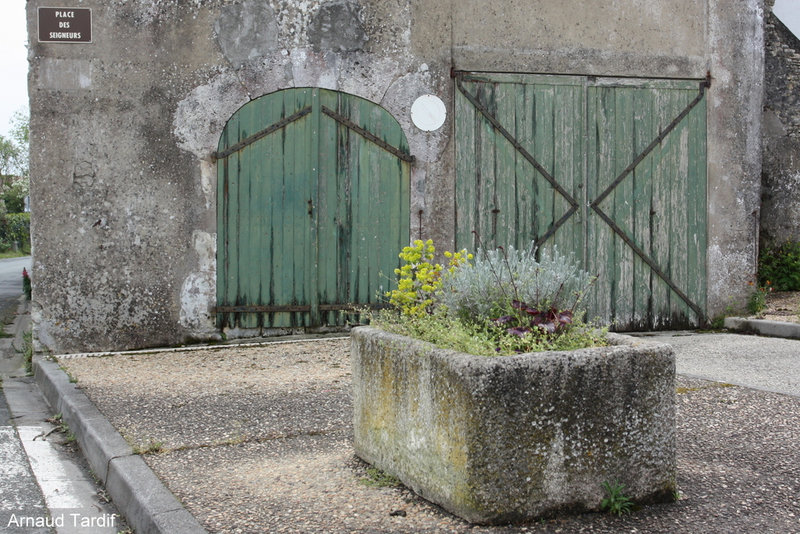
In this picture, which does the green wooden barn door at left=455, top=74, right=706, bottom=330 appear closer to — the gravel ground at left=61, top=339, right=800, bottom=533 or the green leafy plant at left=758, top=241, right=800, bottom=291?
the green leafy plant at left=758, top=241, right=800, bottom=291

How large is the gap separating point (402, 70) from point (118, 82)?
8.66 ft

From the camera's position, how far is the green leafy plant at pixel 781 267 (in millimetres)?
9578

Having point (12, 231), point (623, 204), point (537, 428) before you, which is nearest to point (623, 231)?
point (623, 204)

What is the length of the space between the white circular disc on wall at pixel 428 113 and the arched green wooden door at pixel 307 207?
23cm

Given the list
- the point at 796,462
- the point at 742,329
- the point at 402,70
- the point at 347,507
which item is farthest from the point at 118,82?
the point at 742,329

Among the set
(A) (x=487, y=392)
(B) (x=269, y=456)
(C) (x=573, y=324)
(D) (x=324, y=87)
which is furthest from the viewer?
(D) (x=324, y=87)

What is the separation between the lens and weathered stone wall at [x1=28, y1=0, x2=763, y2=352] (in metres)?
6.89

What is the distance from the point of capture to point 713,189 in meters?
8.48

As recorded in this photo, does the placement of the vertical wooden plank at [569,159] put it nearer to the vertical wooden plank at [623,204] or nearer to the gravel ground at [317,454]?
the vertical wooden plank at [623,204]

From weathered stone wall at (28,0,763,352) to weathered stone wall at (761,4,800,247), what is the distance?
3.02m

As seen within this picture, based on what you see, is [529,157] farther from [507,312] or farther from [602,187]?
[507,312]

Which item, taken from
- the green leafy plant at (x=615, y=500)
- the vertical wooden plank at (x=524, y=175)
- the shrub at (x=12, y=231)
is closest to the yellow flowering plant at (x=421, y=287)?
the green leafy plant at (x=615, y=500)

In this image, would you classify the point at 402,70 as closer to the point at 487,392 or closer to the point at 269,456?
the point at 269,456

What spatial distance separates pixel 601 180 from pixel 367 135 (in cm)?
251
